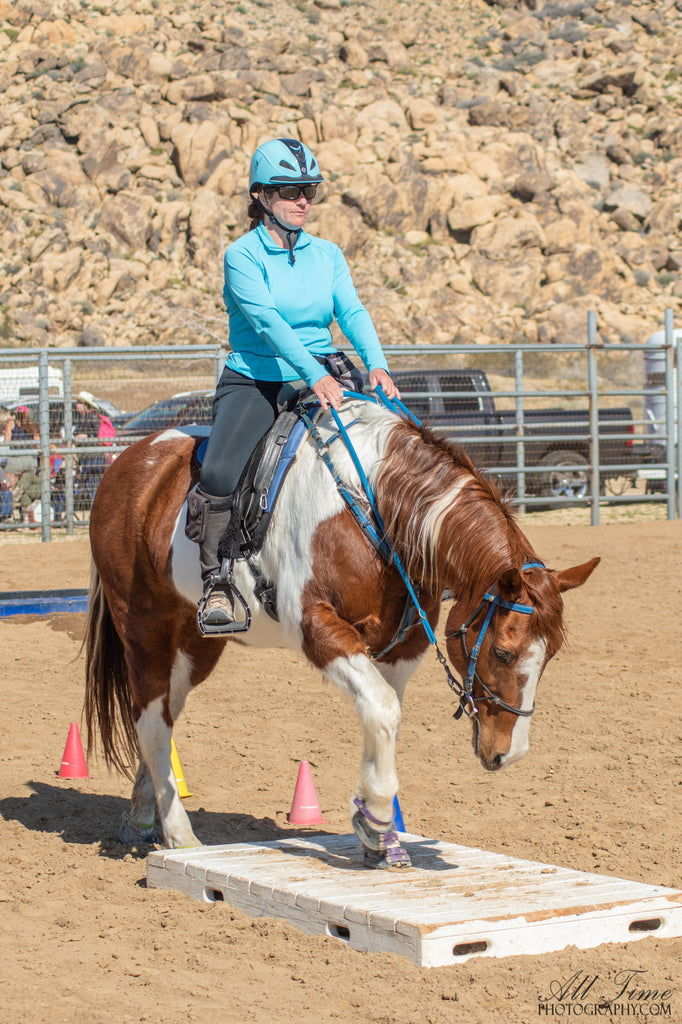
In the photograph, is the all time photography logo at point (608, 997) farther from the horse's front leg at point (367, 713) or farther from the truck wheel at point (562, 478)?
the truck wheel at point (562, 478)

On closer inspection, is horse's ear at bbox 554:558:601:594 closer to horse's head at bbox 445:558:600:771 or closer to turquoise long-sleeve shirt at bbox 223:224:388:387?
horse's head at bbox 445:558:600:771

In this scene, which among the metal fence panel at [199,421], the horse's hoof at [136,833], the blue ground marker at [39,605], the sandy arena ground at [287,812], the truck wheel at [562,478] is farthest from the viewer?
the truck wheel at [562,478]

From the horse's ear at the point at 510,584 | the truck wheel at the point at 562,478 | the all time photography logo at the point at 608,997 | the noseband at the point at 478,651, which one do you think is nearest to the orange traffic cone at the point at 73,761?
the noseband at the point at 478,651

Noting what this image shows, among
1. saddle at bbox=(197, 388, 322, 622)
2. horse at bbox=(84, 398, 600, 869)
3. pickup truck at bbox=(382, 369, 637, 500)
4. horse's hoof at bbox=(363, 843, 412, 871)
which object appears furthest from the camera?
pickup truck at bbox=(382, 369, 637, 500)

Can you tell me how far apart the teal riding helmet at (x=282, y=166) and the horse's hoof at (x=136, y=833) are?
2.57m

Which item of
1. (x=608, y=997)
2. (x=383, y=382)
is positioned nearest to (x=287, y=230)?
(x=383, y=382)

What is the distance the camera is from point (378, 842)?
11.7 ft

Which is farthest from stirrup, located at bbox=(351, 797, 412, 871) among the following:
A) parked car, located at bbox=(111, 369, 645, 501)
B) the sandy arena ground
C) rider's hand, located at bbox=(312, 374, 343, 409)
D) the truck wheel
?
the truck wheel

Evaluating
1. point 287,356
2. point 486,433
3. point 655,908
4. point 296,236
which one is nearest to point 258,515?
point 287,356

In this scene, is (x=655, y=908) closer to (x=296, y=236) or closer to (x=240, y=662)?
(x=296, y=236)

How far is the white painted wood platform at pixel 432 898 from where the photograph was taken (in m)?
2.98

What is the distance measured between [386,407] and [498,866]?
163 centimetres

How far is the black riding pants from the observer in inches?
152

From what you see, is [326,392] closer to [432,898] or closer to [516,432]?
[432,898]
